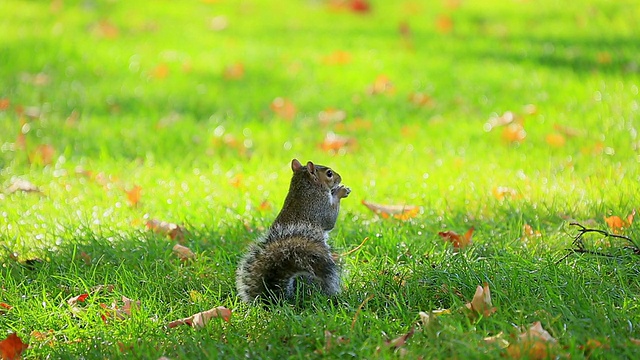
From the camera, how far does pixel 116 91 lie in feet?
26.1

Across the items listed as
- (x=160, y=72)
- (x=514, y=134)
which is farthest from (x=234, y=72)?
(x=514, y=134)

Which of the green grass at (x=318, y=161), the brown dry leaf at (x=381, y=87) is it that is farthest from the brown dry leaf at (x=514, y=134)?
the brown dry leaf at (x=381, y=87)

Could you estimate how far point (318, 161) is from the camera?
617 centimetres

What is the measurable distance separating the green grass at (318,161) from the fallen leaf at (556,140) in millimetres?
39

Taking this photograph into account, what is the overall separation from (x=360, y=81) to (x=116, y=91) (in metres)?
2.30

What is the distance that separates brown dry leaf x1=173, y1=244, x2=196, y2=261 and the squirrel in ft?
2.00

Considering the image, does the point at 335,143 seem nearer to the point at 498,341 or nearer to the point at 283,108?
the point at 283,108

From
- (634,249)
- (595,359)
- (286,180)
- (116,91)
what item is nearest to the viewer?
(595,359)

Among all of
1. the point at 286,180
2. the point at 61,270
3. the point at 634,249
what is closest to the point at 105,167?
the point at 286,180

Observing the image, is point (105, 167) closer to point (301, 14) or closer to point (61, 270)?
point (61, 270)

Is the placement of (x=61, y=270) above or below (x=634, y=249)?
below

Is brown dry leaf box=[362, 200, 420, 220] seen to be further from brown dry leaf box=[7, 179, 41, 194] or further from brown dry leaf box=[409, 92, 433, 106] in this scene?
brown dry leaf box=[409, 92, 433, 106]

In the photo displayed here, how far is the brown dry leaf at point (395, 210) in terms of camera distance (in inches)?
186

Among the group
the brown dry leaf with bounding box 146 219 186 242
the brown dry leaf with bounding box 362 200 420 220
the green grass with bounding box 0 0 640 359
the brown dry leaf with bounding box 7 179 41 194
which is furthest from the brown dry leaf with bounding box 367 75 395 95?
the brown dry leaf with bounding box 146 219 186 242
